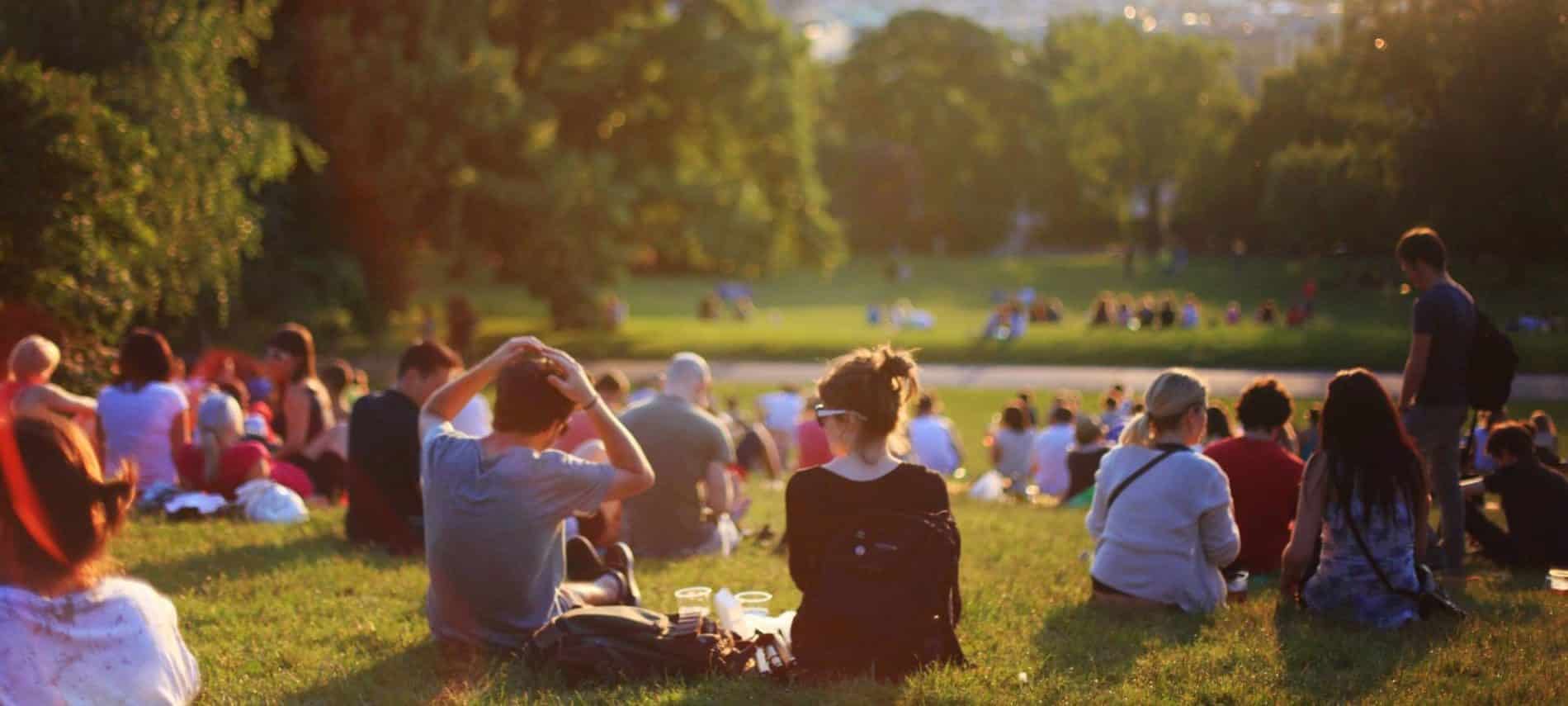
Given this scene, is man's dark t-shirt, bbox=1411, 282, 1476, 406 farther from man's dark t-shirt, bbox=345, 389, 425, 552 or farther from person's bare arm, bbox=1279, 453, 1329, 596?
man's dark t-shirt, bbox=345, 389, 425, 552

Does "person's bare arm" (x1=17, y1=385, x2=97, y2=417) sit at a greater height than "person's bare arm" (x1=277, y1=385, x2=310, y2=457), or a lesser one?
greater

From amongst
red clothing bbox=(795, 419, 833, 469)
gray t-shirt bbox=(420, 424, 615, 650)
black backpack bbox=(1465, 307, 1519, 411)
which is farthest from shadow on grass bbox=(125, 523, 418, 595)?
black backpack bbox=(1465, 307, 1519, 411)

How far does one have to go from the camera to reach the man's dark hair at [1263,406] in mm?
7949

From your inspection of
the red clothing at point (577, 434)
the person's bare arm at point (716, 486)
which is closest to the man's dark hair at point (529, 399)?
the person's bare arm at point (716, 486)

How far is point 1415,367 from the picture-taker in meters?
7.82

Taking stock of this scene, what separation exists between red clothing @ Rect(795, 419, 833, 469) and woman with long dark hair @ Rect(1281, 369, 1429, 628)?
6.16 m

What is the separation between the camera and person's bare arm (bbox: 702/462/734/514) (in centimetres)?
903

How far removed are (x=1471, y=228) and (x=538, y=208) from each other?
19.5 meters

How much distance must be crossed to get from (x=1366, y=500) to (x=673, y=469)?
4.19 meters

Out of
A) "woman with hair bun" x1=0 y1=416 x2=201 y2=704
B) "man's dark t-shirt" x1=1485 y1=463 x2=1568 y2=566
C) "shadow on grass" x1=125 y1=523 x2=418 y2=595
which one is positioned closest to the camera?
"woman with hair bun" x1=0 y1=416 x2=201 y2=704

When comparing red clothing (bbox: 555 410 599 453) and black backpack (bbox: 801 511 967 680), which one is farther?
red clothing (bbox: 555 410 599 453)

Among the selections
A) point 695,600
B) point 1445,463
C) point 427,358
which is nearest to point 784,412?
Answer: point 427,358

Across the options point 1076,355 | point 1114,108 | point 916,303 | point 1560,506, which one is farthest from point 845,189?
point 1560,506

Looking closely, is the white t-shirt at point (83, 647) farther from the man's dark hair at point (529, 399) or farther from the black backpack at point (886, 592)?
the black backpack at point (886, 592)
